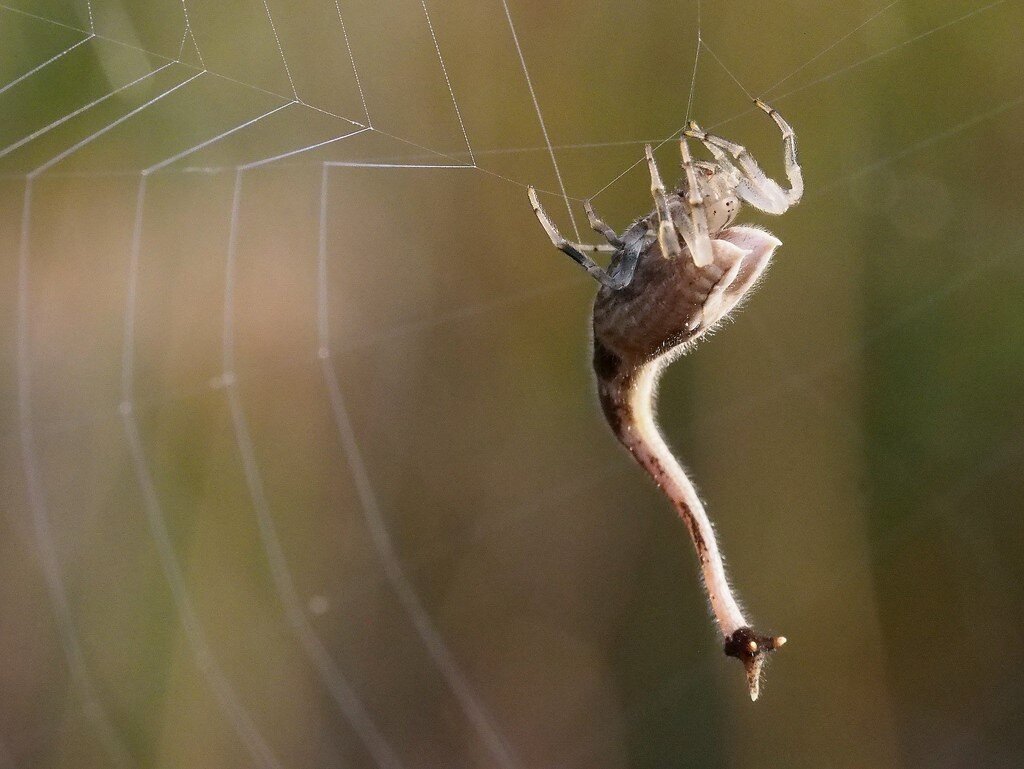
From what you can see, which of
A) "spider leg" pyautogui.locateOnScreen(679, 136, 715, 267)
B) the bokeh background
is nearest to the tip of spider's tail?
"spider leg" pyautogui.locateOnScreen(679, 136, 715, 267)

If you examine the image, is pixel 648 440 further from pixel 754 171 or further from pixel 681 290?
pixel 754 171

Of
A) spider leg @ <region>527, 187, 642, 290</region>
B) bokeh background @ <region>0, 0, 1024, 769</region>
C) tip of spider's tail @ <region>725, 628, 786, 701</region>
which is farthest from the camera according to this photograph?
bokeh background @ <region>0, 0, 1024, 769</region>

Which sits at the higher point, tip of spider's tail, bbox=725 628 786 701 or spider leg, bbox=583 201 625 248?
spider leg, bbox=583 201 625 248

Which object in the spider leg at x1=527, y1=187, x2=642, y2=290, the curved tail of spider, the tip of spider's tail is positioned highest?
the spider leg at x1=527, y1=187, x2=642, y2=290

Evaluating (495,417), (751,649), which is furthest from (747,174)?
(495,417)

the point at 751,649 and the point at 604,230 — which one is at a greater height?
the point at 604,230

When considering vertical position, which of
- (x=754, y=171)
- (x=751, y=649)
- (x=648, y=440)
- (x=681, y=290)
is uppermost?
(x=754, y=171)

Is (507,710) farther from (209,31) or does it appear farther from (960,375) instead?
(209,31)

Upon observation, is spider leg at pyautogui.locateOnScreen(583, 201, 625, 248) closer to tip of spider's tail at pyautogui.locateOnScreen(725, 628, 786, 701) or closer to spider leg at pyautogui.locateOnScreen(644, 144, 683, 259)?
spider leg at pyautogui.locateOnScreen(644, 144, 683, 259)
